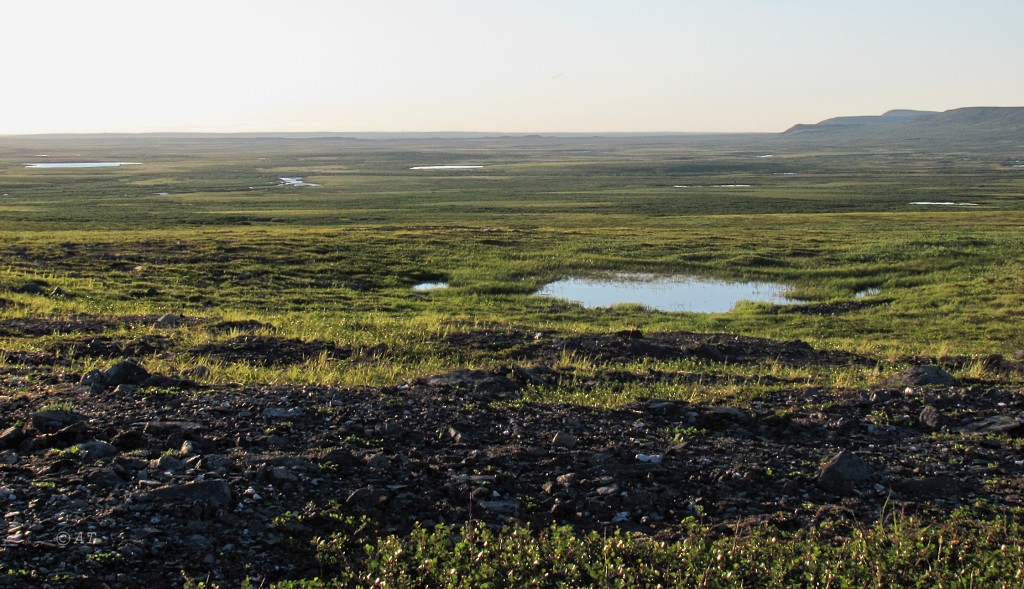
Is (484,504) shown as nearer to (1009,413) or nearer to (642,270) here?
(1009,413)

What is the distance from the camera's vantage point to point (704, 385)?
1241 centimetres

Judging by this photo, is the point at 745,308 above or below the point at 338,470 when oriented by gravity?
below

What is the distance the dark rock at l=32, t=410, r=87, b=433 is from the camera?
805cm

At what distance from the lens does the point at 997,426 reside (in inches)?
367

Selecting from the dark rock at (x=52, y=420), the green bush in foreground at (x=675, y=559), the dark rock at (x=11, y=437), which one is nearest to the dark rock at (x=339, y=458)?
the green bush in foreground at (x=675, y=559)

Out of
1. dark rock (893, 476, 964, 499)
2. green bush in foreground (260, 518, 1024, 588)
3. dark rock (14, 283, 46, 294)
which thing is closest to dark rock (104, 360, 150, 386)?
green bush in foreground (260, 518, 1024, 588)

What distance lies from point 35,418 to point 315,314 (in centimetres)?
1451

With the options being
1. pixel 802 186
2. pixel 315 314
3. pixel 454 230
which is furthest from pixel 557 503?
pixel 802 186

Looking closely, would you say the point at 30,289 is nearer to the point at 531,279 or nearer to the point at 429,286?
the point at 429,286

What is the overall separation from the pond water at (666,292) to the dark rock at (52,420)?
21.6 m

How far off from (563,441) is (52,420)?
5.28 m

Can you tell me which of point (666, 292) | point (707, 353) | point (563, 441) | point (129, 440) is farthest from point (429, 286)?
point (129, 440)

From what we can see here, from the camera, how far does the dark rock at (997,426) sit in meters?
9.20

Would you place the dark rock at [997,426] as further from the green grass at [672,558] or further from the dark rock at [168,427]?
the dark rock at [168,427]
